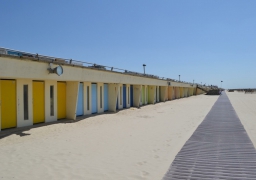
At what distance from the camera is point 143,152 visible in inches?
277

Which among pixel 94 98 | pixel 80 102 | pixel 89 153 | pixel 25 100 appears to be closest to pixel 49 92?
pixel 25 100

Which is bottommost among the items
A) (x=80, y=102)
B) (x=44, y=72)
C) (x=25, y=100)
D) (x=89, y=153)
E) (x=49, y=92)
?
(x=89, y=153)

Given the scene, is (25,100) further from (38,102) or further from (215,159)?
(215,159)

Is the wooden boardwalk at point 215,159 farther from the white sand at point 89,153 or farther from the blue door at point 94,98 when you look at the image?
the blue door at point 94,98

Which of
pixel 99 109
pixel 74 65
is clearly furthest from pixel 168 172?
pixel 99 109

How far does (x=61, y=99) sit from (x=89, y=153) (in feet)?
23.3

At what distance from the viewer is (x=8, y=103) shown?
993cm

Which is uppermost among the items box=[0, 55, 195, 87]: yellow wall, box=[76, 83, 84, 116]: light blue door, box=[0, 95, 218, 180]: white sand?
box=[0, 55, 195, 87]: yellow wall

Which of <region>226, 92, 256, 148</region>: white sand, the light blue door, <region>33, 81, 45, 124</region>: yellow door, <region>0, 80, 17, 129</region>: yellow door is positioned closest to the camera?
<region>0, 80, 17, 129</region>: yellow door

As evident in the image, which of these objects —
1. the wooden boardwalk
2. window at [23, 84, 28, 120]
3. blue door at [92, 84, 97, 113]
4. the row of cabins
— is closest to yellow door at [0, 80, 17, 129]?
the row of cabins

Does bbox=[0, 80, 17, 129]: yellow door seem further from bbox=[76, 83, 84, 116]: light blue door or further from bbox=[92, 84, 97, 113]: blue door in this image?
bbox=[92, 84, 97, 113]: blue door

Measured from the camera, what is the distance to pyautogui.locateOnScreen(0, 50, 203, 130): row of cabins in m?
9.77

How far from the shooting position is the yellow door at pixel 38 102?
37.0 feet

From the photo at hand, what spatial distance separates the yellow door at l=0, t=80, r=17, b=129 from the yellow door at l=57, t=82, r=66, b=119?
10.0ft
